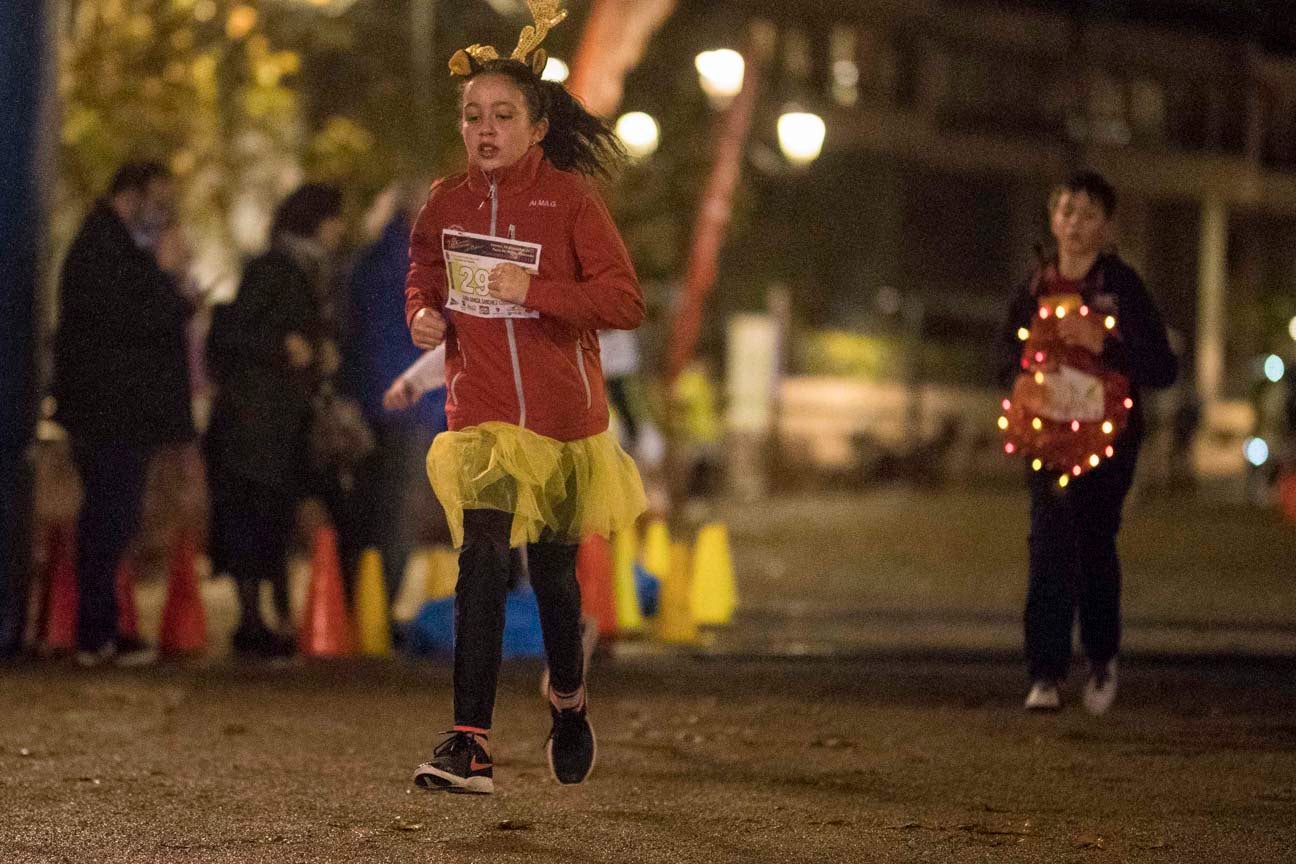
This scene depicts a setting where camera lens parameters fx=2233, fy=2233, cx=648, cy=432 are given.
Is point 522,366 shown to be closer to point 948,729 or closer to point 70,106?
point 948,729

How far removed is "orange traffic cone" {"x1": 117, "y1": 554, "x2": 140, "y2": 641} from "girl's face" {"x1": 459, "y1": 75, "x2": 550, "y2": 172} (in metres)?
4.07

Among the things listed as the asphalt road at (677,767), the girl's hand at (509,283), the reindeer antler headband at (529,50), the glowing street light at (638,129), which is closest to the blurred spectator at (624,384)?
the glowing street light at (638,129)

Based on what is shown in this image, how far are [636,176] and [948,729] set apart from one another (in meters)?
20.4

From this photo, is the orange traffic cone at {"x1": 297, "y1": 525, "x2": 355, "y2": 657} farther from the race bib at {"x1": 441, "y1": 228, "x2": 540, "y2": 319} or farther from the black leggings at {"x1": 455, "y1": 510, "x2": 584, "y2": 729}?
the race bib at {"x1": 441, "y1": 228, "x2": 540, "y2": 319}

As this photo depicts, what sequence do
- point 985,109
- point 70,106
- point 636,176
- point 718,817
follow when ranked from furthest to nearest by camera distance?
point 985,109 → point 636,176 → point 70,106 → point 718,817

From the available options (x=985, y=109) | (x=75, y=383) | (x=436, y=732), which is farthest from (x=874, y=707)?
(x=985, y=109)

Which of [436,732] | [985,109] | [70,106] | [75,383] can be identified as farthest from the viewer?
[985,109]

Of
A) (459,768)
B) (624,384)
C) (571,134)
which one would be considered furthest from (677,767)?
(624,384)

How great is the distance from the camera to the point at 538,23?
604 cm

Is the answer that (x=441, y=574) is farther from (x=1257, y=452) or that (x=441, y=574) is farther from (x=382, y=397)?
(x=1257, y=452)

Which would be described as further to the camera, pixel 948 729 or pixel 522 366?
pixel 948 729

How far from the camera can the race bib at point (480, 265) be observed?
5.79 meters

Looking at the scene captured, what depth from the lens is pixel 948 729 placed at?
7.42 meters

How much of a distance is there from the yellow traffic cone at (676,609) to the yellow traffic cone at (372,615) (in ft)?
4.45
